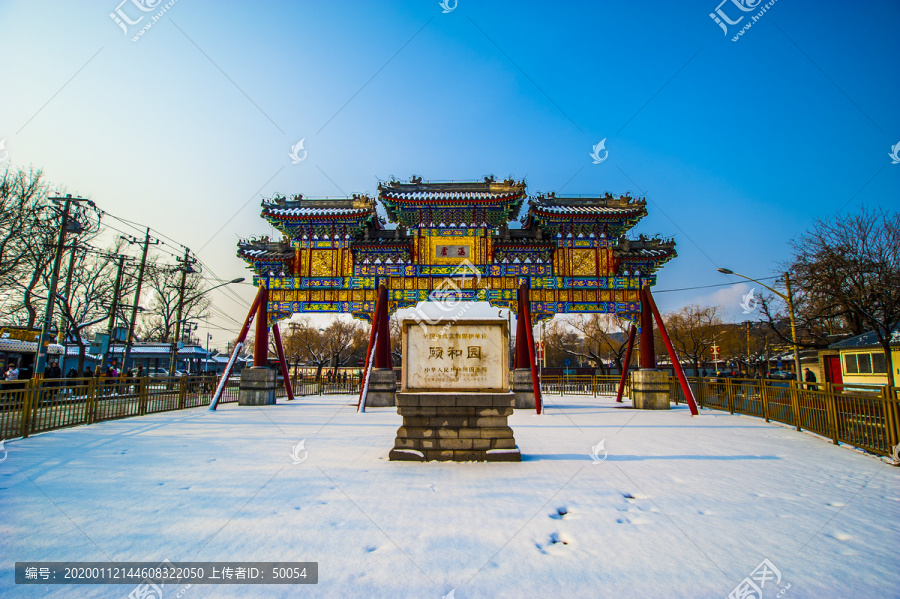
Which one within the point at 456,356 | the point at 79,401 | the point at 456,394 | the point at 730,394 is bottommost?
the point at 730,394

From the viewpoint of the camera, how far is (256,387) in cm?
1822

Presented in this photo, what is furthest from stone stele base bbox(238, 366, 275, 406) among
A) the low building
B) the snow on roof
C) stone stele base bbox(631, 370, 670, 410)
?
the snow on roof

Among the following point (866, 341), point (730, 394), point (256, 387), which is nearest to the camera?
point (730, 394)

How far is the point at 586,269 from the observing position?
19.4 m

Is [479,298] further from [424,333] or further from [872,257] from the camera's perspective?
[872,257]

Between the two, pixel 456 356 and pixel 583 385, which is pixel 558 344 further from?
pixel 456 356

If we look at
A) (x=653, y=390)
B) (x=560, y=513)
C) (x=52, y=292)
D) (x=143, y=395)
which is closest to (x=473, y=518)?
(x=560, y=513)

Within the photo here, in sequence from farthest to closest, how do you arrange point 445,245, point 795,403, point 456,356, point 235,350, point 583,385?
point 583,385 < point 445,245 < point 235,350 < point 795,403 < point 456,356

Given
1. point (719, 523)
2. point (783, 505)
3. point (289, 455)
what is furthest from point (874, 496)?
point (289, 455)

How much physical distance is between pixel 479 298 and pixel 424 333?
1186cm

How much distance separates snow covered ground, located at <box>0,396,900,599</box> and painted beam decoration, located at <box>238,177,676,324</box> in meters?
11.6

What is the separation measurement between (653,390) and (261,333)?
1604 centimetres

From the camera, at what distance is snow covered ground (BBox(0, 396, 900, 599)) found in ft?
10.4

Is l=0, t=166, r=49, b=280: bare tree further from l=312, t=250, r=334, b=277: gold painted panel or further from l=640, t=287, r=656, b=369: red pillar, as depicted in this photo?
l=640, t=287, r=656, b=369: red pillar
